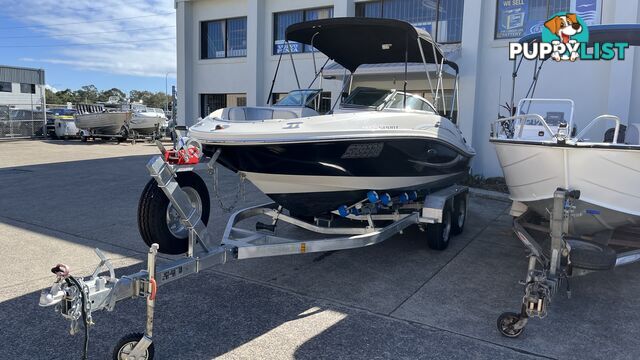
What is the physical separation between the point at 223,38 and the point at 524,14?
35.6 feet

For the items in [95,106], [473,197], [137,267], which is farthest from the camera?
[95,106]

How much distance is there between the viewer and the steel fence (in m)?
23.1

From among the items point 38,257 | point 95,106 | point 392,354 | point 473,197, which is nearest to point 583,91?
point 473,197

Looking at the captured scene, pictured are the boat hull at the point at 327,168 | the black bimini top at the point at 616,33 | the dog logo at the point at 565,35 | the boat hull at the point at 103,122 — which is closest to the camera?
the boat hull at the point at 327,168

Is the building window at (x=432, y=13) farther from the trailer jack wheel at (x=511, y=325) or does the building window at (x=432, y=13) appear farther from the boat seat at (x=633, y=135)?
the trailer jack wheel at (x=511, y=325)

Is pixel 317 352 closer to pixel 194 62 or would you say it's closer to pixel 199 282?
pixel 199 282

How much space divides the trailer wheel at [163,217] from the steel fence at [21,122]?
77.1 feet

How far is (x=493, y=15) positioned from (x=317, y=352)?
36.7 feet

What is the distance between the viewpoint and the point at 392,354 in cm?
343

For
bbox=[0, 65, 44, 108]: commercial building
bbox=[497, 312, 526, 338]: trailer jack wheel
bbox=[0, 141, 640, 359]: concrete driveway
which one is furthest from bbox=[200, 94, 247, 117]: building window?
bbox=[0, 65, 44, 108]: commercial building

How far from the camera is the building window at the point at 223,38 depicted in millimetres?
17703

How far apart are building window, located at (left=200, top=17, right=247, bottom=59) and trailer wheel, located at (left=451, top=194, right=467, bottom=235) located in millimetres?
12512

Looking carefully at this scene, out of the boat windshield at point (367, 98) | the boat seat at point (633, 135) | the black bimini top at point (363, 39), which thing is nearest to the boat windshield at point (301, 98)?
the black bimini top at point (363, 39)

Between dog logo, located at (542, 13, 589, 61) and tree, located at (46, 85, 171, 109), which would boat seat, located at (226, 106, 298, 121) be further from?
tree, located at (46, 85, 171, 109)
